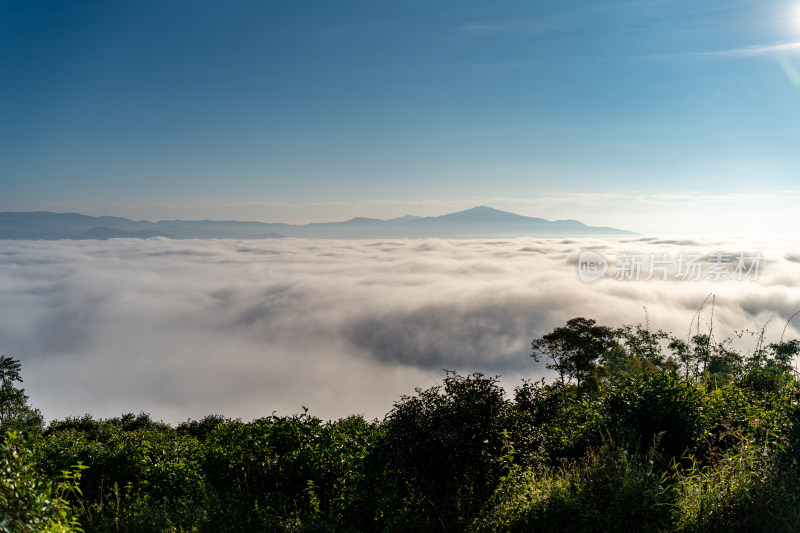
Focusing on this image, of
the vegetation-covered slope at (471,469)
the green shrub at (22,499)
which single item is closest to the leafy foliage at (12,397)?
the vegetation-covered slope at (471,469)

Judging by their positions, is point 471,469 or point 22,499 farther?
point 471,469

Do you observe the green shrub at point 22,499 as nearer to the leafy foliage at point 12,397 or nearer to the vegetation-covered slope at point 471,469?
the vegetation-covered slope at point 471,469

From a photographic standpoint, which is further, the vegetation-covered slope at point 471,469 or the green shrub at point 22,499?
the vegetation-covered slope at point 471,469

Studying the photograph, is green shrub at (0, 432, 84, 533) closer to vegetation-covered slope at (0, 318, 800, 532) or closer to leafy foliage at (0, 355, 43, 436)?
vegetation-covered slope at (0, 318, 800, 532)

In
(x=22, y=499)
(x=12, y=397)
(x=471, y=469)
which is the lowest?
(x=12, y=397)

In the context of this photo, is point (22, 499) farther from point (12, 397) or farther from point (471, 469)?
point (12, 397)

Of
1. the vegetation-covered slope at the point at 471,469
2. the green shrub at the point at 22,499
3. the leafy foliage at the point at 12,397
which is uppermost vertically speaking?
the green shrub at the point at 22,499

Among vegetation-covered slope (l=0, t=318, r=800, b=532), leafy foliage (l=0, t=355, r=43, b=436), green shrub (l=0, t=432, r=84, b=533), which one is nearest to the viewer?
green shrub (l=0, t=432, r=84, b=533)

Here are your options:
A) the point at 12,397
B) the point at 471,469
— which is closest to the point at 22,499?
the point at 471,469

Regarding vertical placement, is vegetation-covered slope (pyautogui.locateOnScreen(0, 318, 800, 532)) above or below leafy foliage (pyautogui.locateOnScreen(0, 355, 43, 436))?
above

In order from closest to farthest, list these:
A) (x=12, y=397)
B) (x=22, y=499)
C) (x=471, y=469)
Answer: (x=22, y=499)
(x=471, y=469)
(x=12, y=397)

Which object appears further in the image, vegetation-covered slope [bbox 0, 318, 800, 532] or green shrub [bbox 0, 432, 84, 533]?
vegetation-covered slope [bbox 0, 318, 800, 532]

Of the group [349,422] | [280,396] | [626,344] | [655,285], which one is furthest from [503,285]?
[349,422]

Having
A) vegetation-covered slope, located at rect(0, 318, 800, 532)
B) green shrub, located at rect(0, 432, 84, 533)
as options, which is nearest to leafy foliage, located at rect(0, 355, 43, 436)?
vegetation-covered slope, located at rect(0, 318, 800, 532)
